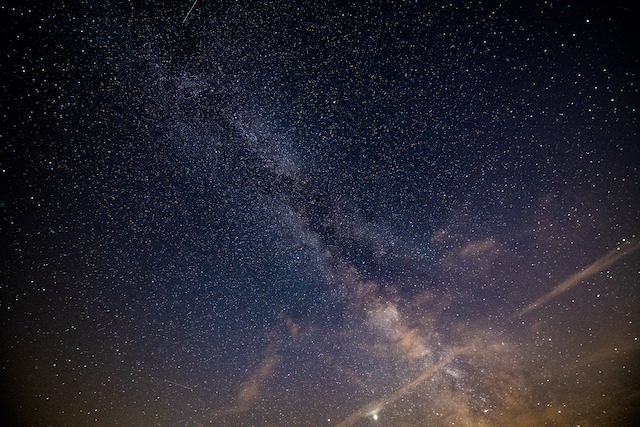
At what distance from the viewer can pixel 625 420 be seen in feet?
17.8

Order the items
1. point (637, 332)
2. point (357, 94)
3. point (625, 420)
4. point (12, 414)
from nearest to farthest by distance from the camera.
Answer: point (357, 94), point (637, 332), point (12, 414), point (625, 420)

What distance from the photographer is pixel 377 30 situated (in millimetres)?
1482

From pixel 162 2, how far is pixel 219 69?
0.41m

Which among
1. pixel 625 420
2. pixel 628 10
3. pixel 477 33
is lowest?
pixel 625 420

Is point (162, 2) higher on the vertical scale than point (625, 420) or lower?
higher

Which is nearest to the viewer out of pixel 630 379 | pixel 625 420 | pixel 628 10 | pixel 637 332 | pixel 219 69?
pixel 628 10

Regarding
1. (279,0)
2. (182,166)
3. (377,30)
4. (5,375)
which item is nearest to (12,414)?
(5,375)

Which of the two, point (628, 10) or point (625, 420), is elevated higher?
point (628, 10)

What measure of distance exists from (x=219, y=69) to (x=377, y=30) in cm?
110

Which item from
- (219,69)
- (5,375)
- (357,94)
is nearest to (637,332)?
(357,94)

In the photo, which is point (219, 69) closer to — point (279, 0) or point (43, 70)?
point (279, 0)

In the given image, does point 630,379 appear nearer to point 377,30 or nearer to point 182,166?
point 377,30

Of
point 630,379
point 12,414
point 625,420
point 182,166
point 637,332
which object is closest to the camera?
point 182,166

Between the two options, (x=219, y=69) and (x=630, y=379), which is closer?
(x=219, y=69)
